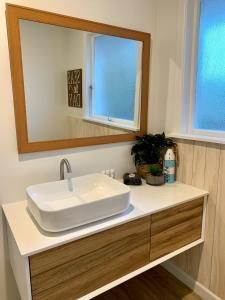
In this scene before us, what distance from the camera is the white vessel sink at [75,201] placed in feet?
3.31

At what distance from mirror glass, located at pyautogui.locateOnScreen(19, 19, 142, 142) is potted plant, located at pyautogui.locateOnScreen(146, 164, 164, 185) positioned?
350mm

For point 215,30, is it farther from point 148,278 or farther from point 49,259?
point 148,278

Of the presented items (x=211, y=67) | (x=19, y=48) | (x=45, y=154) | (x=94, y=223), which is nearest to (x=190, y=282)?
(x=94, y=223)

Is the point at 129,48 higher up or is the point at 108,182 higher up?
the point at 129,48

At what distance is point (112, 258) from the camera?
1.16m

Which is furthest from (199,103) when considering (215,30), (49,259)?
(49,259)

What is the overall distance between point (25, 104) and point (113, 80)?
68 centimetres

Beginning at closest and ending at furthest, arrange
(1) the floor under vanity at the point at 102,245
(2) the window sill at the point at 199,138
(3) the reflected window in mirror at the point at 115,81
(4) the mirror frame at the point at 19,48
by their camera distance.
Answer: (1) the floor under vanity at the point at 102,245
(4) the mirror frame at the point at 19,48
(2) the window sill at the point at 199,138
(3) the reflected window in mirror at the point at 115,81

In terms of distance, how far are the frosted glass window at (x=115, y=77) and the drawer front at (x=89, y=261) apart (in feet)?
2.75

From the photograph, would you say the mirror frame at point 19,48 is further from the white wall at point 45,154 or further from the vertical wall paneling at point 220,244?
the vertical wall paneling at point 220,244

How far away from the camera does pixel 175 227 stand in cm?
→ 142

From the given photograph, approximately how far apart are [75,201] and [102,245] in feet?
1.14

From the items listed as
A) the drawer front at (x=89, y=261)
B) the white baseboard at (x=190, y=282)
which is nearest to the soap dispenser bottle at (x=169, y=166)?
the drawer front at (x=89, y=261)

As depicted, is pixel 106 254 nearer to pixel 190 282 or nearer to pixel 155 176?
pixel 155 176
